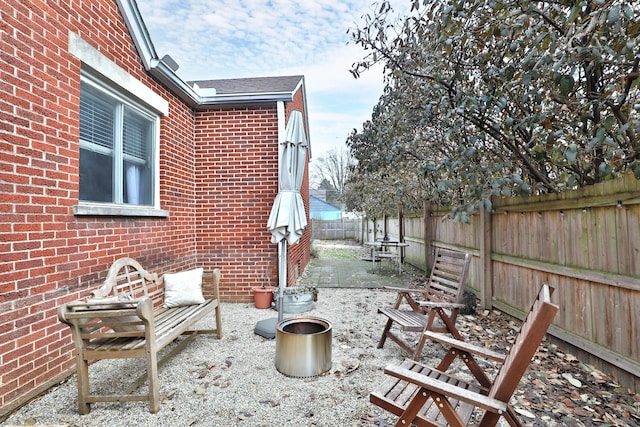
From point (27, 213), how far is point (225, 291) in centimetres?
362

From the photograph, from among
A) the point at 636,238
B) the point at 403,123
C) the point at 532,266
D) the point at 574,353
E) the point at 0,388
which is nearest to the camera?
the point at 0,388

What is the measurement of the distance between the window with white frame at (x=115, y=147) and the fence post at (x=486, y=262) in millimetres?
5371

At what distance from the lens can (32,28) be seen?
9.03 feet

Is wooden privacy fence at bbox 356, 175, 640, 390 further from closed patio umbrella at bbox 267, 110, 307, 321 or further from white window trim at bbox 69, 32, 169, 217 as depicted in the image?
white window trim at bbox 69, 32, 169, 217

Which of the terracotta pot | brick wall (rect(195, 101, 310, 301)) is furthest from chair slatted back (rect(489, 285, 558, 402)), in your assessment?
brick wall (rect(195, 101, 310, 301))

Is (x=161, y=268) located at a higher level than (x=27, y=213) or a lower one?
lower

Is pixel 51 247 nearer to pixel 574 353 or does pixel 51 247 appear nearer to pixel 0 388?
pixel 0 388

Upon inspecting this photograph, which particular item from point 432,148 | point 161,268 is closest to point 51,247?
point 161,268

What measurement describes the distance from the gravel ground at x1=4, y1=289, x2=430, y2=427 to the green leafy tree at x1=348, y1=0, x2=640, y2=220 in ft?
7.38

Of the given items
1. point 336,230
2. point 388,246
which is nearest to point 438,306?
point 388,246

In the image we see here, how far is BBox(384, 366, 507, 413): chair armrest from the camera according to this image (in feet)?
4.99

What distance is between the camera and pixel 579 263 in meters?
3.33

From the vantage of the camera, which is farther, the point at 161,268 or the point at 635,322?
the point at 161,268

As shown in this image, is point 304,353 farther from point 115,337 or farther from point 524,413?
point 524,413
